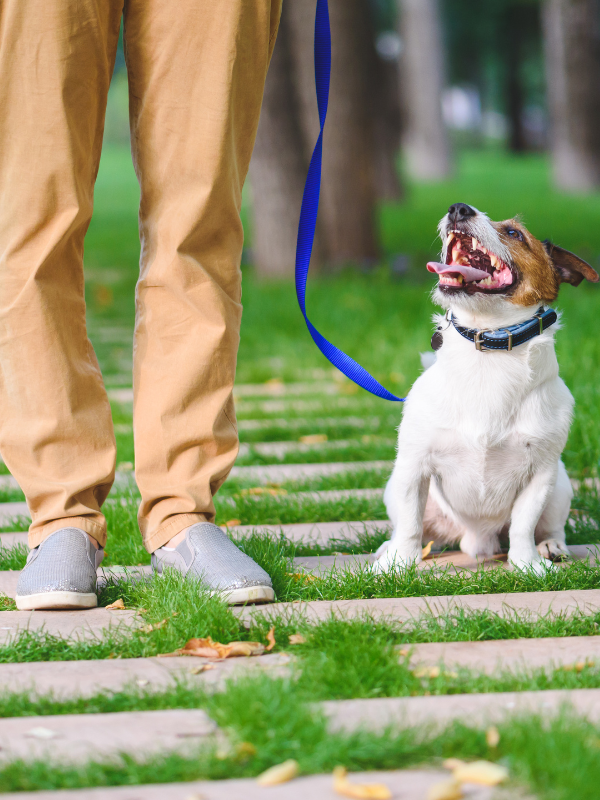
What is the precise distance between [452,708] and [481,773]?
0.26 metres

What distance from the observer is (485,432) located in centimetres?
268

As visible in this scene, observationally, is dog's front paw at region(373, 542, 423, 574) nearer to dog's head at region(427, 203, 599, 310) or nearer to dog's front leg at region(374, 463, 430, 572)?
dog's front leg at region(374, 463, 430, 572)

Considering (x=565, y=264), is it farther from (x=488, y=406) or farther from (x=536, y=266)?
(x=488, y=406)

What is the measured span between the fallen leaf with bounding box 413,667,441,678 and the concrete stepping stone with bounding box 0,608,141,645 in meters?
0.70

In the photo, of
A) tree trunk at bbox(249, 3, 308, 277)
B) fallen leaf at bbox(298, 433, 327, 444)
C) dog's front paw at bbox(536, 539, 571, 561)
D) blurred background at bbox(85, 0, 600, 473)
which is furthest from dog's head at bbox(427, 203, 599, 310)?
tree trunk at bbox(249, 3, 308, 277)

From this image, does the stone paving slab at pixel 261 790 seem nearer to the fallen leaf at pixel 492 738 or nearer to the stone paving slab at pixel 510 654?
the fallen leaf at pixel 492 738

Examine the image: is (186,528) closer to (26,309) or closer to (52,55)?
(26,309)

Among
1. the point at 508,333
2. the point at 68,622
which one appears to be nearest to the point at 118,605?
the point at 68,622

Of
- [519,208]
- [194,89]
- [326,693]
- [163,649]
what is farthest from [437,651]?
[519,208]

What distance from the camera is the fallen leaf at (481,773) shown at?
4.98 feet

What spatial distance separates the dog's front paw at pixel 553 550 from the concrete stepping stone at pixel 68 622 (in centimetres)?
123

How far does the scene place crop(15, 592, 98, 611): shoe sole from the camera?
92.7 inches

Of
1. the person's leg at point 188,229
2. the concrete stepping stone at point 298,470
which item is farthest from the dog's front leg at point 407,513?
the concrete stepping stone at point 298,470

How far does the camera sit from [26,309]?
7.97 ft
